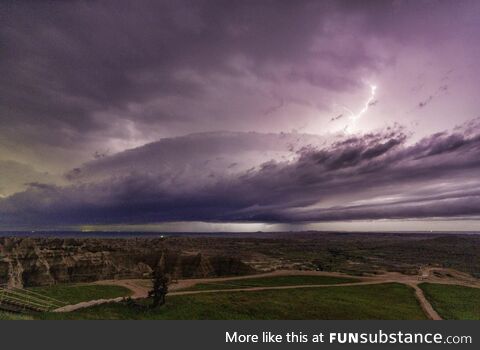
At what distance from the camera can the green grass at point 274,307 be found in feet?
119

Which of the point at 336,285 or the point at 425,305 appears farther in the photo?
the point at 336,285

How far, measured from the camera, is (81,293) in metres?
48.5

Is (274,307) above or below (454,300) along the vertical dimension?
above

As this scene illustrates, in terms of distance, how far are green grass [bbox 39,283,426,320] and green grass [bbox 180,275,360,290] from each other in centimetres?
1002

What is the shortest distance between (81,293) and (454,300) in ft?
190

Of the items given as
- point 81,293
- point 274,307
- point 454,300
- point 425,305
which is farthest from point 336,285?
point 81,293

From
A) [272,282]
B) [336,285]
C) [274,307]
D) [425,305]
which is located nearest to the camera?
[274,307]

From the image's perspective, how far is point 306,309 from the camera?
128 ft

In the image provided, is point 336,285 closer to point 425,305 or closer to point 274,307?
point 425,305

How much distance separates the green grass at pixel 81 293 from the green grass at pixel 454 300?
47.8 m

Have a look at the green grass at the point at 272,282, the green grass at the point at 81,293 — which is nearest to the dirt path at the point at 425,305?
the green grass at the point at 272,282

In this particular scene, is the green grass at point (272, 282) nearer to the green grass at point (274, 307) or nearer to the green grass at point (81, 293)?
the green grass at point (274, 307)

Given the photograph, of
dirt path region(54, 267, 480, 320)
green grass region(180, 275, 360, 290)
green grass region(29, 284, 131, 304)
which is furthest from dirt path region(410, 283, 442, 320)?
green grass region(29, 284, 131, 304)

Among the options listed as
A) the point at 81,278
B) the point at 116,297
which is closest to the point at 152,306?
the point at 116,297
